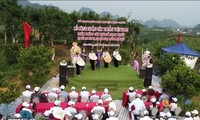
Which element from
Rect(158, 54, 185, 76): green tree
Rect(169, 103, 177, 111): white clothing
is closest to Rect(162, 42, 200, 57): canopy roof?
Rect(158, 54, 185, 76): green tree

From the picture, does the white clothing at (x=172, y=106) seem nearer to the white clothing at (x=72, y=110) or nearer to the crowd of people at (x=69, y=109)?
the crowd of people at (x=69, y=109)

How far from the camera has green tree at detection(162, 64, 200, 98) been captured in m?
10.5

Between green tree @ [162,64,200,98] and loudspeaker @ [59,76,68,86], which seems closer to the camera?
green tree @ [162,64,200,98]

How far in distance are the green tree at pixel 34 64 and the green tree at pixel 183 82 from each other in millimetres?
5465

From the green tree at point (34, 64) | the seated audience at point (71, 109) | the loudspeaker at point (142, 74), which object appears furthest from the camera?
the loudspeaker at point (142, 74)

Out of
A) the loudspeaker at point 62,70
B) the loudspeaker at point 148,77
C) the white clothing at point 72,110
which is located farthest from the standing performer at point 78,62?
the white clothing at point 72,110

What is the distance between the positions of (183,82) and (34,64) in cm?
629

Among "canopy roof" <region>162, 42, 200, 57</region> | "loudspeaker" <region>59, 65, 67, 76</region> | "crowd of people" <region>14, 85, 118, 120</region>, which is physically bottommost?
"crowd of people" <region>14, 85, 118, 120</region>

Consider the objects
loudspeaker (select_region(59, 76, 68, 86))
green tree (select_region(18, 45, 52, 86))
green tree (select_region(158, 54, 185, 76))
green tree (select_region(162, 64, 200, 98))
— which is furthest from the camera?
green tree (select_region(158, 54, 185, 76))

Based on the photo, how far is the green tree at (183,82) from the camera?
34.3 feet

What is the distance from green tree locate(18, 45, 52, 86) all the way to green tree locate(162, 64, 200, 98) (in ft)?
17.9

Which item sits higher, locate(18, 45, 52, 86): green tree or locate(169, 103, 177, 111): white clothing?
locate(18, 45, 52, 86): green tree

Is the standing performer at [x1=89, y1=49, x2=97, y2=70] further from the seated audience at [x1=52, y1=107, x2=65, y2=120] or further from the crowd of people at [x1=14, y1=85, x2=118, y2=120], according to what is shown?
the seated audience at [x1=52, y1=107, x2=65, y2=120]

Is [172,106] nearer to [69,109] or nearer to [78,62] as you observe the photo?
[69,109]
